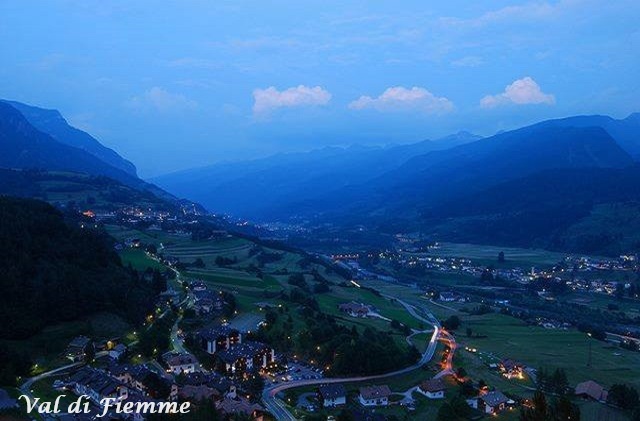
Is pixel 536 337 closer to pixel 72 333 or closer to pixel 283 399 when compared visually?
pixel 283 399

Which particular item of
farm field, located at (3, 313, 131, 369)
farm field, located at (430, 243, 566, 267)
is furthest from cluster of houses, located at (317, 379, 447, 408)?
farm field, located at (430, 243, 566, 267)

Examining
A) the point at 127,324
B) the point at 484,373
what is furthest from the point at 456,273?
the point at 127,324

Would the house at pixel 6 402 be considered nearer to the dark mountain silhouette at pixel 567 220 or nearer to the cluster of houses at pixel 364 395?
the cluster of houses at pixel 364 395

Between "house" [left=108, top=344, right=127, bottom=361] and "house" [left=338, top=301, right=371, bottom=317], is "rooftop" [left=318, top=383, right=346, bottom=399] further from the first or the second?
"house" [left=338, top=301, right=371, bottom=317]

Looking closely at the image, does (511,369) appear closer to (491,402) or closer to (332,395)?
(491,402)

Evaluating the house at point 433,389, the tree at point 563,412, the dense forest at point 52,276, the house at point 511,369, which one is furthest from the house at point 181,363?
the tree at point 563,412
